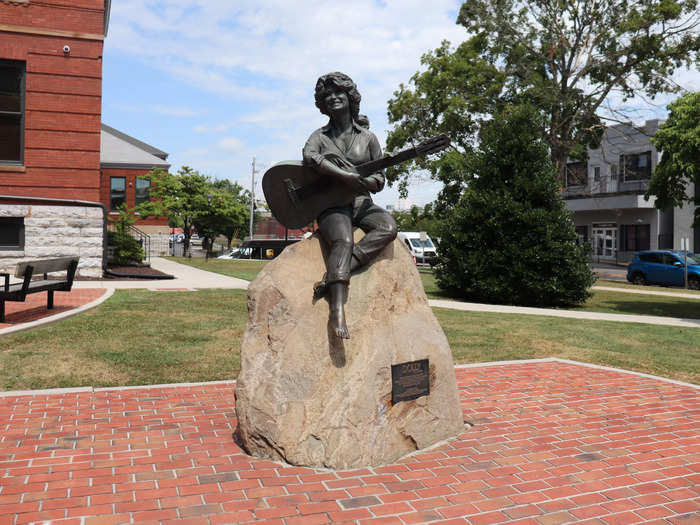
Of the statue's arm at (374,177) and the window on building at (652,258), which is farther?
the window on building at (652,258)

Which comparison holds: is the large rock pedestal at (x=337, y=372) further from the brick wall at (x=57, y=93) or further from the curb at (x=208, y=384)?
the brick wall at (x=57, y=93)

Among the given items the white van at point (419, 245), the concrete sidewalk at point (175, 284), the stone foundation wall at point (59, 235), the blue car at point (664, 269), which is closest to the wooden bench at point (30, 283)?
the concrete sidewalk at point (175, 284)

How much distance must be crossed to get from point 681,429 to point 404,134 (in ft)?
87.1

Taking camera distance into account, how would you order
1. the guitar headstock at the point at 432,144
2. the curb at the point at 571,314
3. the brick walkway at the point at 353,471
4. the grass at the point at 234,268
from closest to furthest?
the brick walkway at the point at 353,471 < the guitar headstock at the point at 432,144 < the curb at the point at 571,314 < the grass at the point at 234,268

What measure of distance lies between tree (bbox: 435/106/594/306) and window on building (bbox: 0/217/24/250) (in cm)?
1184

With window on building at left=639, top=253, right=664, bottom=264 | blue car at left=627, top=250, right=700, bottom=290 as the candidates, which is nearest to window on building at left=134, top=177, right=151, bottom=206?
blue car at left=627, top=250, right=700, bottom=290

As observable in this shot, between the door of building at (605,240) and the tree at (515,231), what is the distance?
35.5m

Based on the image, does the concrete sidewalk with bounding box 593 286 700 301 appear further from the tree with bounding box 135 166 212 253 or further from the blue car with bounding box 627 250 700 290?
the tree with bounding box 135 166 212 253

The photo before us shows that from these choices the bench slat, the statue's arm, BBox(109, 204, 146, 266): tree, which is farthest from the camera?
BBox(109, 204, 146, 266): tree

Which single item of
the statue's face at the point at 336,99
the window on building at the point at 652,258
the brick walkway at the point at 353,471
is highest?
the statue's face at the point at 336,99

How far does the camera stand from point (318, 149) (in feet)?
16.8

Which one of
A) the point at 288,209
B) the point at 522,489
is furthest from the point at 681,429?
the point at 288,209

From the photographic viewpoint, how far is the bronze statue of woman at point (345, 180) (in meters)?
4.81

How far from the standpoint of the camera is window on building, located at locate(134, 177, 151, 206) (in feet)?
135
